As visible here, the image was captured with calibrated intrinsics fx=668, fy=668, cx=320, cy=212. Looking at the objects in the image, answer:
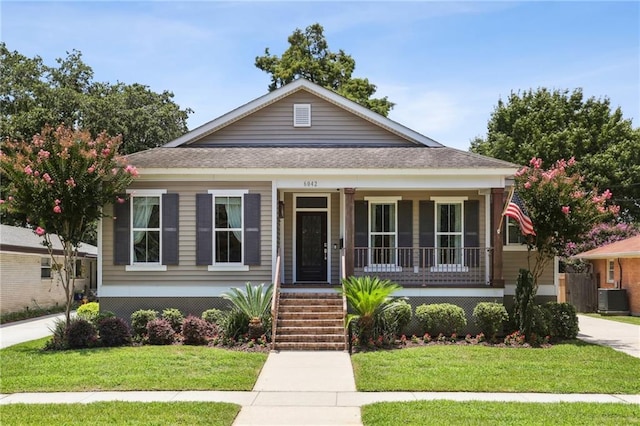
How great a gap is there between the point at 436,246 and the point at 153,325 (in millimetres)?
7654

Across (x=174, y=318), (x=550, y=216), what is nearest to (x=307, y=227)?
(x=174, y=318)

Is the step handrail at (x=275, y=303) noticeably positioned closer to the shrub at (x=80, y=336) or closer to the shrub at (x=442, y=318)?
the shrub at (x=442, y=318)

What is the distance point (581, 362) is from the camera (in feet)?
43.0

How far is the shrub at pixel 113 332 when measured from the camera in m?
15.1

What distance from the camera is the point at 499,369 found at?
12.3 meters

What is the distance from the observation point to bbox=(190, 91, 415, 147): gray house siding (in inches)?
790

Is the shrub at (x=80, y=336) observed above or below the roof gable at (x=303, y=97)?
below

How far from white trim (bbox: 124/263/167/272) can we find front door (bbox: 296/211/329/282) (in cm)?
394

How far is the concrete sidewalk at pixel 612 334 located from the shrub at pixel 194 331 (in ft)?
30.7

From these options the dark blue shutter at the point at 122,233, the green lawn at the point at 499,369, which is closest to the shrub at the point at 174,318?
the dark blue shutter at the point at 122,233

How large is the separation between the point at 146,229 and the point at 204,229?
1509mm

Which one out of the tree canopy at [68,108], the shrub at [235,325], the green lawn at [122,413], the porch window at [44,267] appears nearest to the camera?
the green lawn at [122,413]

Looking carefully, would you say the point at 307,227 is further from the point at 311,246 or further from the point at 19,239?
the point at 19,239

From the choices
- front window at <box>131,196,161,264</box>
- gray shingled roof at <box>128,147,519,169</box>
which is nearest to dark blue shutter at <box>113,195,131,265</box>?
front window at <box>131,196,161,264</box>
